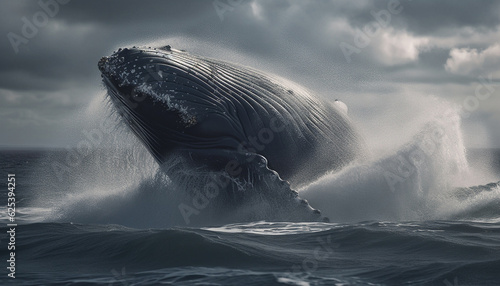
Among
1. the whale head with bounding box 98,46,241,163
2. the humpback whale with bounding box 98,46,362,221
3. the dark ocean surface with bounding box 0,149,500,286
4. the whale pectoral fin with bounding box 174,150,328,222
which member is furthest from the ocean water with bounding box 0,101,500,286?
the whale head with bounding box 98,46,241,163

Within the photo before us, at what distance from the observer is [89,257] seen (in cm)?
838

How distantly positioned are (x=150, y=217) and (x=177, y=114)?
2.23 m

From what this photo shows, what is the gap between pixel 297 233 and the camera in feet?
30.9

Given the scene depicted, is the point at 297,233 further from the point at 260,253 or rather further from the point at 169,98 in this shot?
the point at 169,98

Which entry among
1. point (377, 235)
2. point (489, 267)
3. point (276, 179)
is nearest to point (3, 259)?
point (276, 179)

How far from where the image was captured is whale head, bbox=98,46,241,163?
10133mm

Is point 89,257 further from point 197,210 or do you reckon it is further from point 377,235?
point 377,235

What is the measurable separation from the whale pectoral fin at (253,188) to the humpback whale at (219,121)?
0.02 m

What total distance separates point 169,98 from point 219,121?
3.03 feet

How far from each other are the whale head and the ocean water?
3.87ft

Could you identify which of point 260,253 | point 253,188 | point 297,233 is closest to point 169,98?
point 253,188

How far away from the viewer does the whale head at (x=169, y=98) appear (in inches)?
399

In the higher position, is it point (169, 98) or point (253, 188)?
point (169, 98)

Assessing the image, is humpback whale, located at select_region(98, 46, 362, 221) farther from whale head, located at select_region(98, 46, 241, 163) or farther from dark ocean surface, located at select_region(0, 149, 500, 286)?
dark ocean surface, located at select_region(0, 149, 500, 286)
